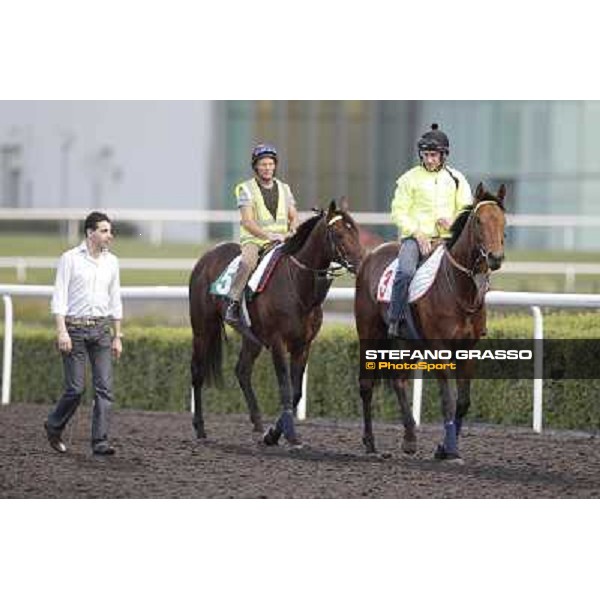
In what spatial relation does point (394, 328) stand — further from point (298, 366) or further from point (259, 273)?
point (259, 273)

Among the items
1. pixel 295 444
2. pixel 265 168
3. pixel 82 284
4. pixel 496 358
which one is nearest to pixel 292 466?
A: pixel 295 444

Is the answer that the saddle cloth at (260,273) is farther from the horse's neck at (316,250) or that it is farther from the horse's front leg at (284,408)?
the horse's front leg at (284,408)

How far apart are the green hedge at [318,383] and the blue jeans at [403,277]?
81 cm

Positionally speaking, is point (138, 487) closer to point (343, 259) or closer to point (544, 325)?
point (343, 259)

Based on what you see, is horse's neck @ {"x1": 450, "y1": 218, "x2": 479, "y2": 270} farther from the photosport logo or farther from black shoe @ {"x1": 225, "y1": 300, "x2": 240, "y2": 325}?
black shoe @ {"x1": 225, "y1": 300, "x2": 240, "y2": 325}

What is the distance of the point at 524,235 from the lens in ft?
41.4

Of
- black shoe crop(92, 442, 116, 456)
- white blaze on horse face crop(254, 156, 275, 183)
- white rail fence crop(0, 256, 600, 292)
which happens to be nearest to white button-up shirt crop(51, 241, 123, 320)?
black shoe crop(92, 442, 116, 456)

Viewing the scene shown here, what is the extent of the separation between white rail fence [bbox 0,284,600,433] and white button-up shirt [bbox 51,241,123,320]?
1.82 metres

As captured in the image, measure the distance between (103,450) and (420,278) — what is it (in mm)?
1713

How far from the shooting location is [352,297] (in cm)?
981

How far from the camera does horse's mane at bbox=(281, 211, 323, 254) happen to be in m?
8.88

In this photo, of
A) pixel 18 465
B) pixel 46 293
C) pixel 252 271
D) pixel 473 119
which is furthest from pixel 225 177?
pixel 18 465

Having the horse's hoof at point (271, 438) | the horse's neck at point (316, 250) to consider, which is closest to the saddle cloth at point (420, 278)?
the horse's neck at point (316, 250)

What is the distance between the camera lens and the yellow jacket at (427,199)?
26.7 feet
